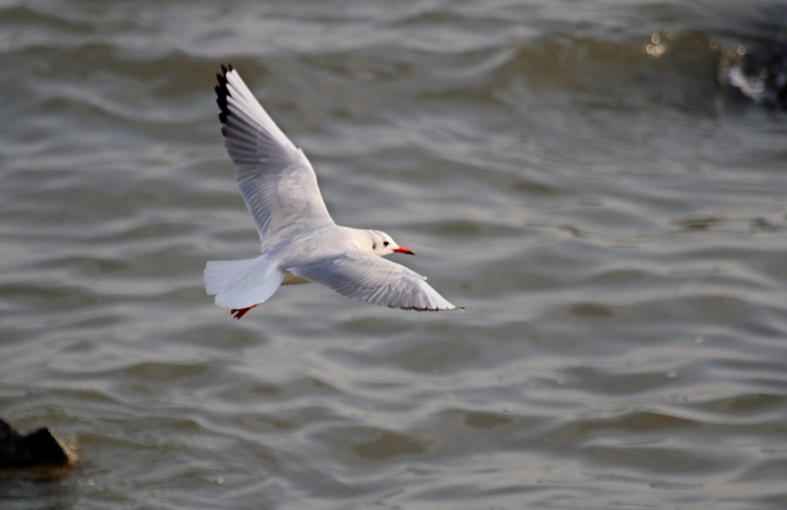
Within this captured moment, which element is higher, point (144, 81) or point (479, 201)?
point (144, 81)

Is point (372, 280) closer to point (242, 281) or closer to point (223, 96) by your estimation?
point (242, 281)

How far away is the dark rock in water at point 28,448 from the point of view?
15.6ft

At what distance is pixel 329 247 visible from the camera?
4.42 metres

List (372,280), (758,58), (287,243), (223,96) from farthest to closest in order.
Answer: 1. (758,58)
2. (223,96)
3. (287,243)
4. (372,280)

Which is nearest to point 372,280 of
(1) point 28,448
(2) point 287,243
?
(2) point 287,243

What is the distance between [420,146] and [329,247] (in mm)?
4386

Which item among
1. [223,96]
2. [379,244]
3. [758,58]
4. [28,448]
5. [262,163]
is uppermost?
[223,96]

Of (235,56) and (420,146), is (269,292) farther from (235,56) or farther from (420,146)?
(235,56)

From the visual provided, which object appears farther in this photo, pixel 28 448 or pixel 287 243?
pixel 28 448

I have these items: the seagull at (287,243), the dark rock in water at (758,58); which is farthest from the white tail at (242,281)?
the dark rock in water at (758,58)

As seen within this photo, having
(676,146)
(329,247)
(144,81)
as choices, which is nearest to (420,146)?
(676,146)

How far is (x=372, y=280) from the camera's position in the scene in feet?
13.3

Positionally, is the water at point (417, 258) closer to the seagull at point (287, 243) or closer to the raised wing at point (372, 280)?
the seagull at point (287, 243)

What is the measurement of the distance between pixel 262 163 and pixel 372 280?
4.73 feet
